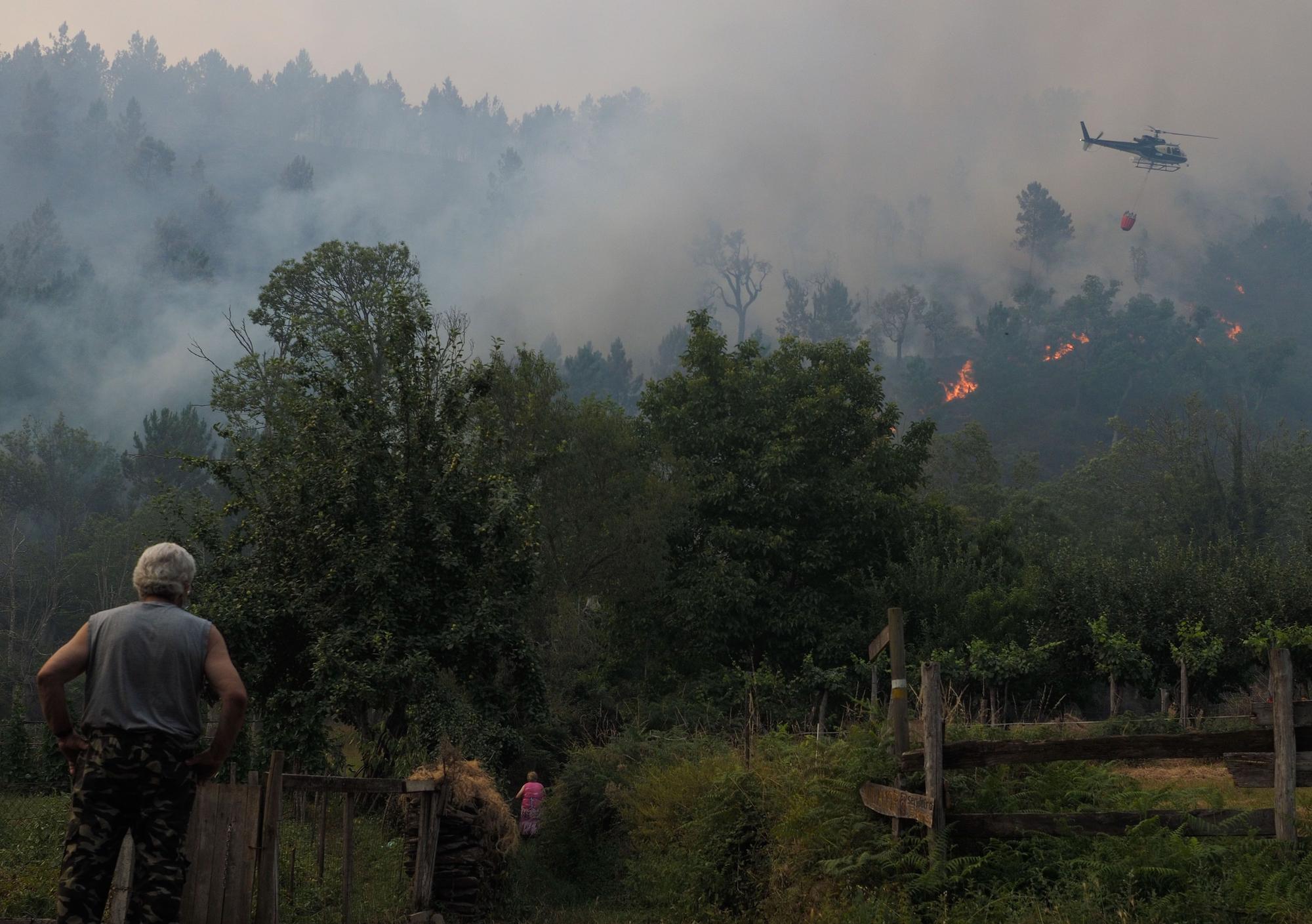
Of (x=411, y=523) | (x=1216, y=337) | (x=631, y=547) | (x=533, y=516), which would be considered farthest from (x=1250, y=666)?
(x=1216, y=337)

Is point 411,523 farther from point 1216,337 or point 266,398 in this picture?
point 1216,337

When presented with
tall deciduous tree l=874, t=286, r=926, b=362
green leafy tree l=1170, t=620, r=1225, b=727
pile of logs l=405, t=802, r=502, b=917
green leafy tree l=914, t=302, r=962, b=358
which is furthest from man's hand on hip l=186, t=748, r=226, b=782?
tall deciduous tree l=874, t=286, r=926, b=362

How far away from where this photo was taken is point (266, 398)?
43625 mm

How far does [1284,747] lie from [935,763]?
2820 mm

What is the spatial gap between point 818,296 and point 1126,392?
56.7 meters

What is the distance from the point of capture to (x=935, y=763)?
10.1 meters

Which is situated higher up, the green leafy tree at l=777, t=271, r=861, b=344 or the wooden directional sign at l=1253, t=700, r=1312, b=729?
the green leafy tree at l=777, t=271, r=861, b=344

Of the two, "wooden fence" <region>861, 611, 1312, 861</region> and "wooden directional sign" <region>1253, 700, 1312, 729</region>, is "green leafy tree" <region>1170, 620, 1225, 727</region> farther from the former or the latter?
"wooden fence" <region>861, 611, 1312, 861</region>

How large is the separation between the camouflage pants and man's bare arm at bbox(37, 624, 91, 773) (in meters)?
0.07

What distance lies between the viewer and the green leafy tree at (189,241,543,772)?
2038cm

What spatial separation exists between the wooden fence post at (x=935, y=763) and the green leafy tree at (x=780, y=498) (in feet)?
86.0

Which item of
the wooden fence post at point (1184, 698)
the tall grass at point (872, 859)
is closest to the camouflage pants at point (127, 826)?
the tall grass at point (872, 859)

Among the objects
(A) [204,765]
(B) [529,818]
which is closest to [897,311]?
(B) [529,818]

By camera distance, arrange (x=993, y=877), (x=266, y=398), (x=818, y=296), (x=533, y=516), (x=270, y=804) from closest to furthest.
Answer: (x=270, y=804) < (x=993, y=877) < (x=533, y=516) < (x=266, y=398) < (x=818, y=296)
